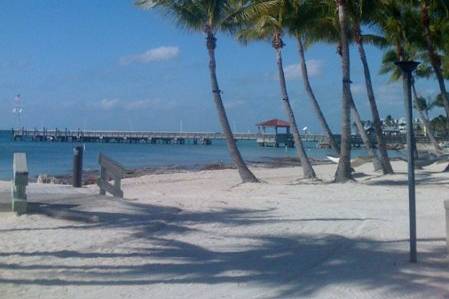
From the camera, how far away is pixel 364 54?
101 feet

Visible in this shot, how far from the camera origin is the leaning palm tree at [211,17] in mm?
22656

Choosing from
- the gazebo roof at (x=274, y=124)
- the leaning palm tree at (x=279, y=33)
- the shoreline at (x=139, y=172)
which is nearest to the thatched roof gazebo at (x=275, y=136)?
the gazebo roof at (x=274, y=124)

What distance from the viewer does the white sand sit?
7.60m

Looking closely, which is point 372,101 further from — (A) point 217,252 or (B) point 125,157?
(B) point 125,157

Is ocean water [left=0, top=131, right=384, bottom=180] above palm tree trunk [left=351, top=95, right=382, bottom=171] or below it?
below

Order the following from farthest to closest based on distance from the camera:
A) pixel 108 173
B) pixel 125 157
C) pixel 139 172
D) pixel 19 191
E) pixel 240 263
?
pixel 125 157, pixel 139 172, pixel 108 173, pixel 19 191, pixel 240 263

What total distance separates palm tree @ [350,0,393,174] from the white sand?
475 inches

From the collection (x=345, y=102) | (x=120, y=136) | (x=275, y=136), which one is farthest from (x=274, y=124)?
(x=345, y=102)

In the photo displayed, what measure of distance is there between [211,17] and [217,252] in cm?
1434

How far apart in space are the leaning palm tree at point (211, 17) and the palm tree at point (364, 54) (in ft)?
13.6

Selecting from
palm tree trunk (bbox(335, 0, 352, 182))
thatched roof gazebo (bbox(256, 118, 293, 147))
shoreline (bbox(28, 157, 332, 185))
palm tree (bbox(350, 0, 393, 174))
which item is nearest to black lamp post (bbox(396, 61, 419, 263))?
palm tree trunk (bbox(335, 0, 352, 182))

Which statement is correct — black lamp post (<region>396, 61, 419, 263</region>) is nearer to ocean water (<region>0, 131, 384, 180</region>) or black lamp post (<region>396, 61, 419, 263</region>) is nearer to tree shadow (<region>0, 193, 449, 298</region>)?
tree shadow (<region>0, 193, 449, 298</region>)

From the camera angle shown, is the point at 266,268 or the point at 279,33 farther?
the point at 279,33

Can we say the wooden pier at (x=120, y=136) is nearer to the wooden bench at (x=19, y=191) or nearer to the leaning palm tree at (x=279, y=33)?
the leaning palm tree at (x=279, y=33)
